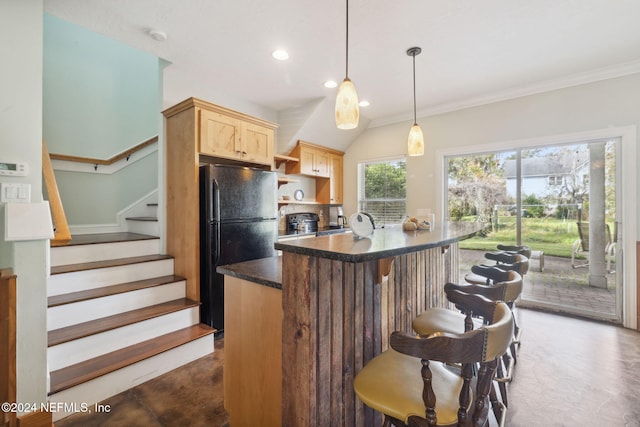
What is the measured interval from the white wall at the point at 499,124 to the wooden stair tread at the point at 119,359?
3.50 metres

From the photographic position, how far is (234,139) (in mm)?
3246

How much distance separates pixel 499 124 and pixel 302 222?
317cm

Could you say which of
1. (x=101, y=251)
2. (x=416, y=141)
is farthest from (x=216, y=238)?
(x=416, y=141)

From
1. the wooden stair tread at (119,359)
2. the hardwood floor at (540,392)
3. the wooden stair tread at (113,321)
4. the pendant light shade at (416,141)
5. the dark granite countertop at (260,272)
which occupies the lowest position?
the hardwood floor at (540,392)

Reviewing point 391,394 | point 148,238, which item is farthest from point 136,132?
point 391,394

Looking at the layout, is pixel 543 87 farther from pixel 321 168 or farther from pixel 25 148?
pixel 25 148

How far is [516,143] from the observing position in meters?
3.72

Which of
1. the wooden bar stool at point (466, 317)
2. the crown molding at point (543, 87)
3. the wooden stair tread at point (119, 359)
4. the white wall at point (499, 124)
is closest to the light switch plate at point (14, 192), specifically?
the wooden stair tread at point (119, 359)

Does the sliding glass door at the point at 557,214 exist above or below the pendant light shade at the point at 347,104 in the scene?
below

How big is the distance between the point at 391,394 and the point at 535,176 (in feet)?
12.7

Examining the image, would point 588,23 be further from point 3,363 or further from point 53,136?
point 53,136

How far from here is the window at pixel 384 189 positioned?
479 centimetres

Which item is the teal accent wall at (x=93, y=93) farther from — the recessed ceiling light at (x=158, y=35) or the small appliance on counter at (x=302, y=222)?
the small appliance on counter at (x=302, y=222)

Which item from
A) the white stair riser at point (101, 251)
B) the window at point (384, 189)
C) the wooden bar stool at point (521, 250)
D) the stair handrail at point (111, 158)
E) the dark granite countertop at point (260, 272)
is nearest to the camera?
the dark granite countertop at point (260, 272)
